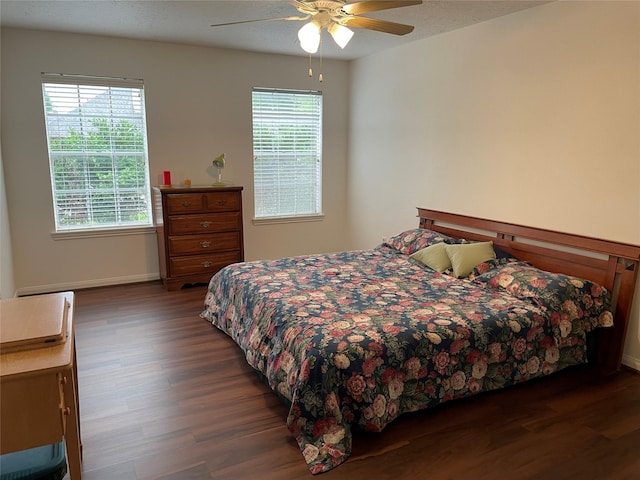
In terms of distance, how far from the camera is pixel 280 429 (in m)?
→ 2.42

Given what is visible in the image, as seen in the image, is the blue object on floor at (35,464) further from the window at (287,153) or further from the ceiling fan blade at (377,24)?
the window at (287,153)

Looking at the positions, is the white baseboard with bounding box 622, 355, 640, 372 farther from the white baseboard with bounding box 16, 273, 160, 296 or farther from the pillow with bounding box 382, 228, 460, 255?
the white baseboard with bounding box 16, 273, 160, 296

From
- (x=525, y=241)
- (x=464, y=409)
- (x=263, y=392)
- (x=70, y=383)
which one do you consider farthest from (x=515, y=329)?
(x=70, y=383)

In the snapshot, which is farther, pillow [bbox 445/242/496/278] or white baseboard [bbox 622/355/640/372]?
pillow [bbox 445/242/496/278]

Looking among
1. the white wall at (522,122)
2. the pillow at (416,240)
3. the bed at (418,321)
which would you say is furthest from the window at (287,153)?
the bed at (418,321)

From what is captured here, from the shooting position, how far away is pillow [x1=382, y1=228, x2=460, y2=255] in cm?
405

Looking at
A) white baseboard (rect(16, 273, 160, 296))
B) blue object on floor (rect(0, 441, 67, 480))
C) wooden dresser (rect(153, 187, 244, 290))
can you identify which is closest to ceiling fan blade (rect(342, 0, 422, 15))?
blue object on floor (rect(0, 441, 67, 480))

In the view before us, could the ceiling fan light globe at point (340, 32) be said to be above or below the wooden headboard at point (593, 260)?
above

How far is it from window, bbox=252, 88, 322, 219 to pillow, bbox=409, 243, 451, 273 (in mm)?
2213

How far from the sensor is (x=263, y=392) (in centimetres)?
Result: 279

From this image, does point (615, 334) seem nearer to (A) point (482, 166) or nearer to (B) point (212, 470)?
(A) point (482, 166)

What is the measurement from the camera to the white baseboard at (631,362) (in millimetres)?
3035

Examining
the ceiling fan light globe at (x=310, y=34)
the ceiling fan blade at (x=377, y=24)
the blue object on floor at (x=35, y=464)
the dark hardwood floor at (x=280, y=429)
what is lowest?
the dark hardwood floor at (x=280, y=429)

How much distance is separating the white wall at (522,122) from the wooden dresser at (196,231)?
Answer: 1.74 metres
